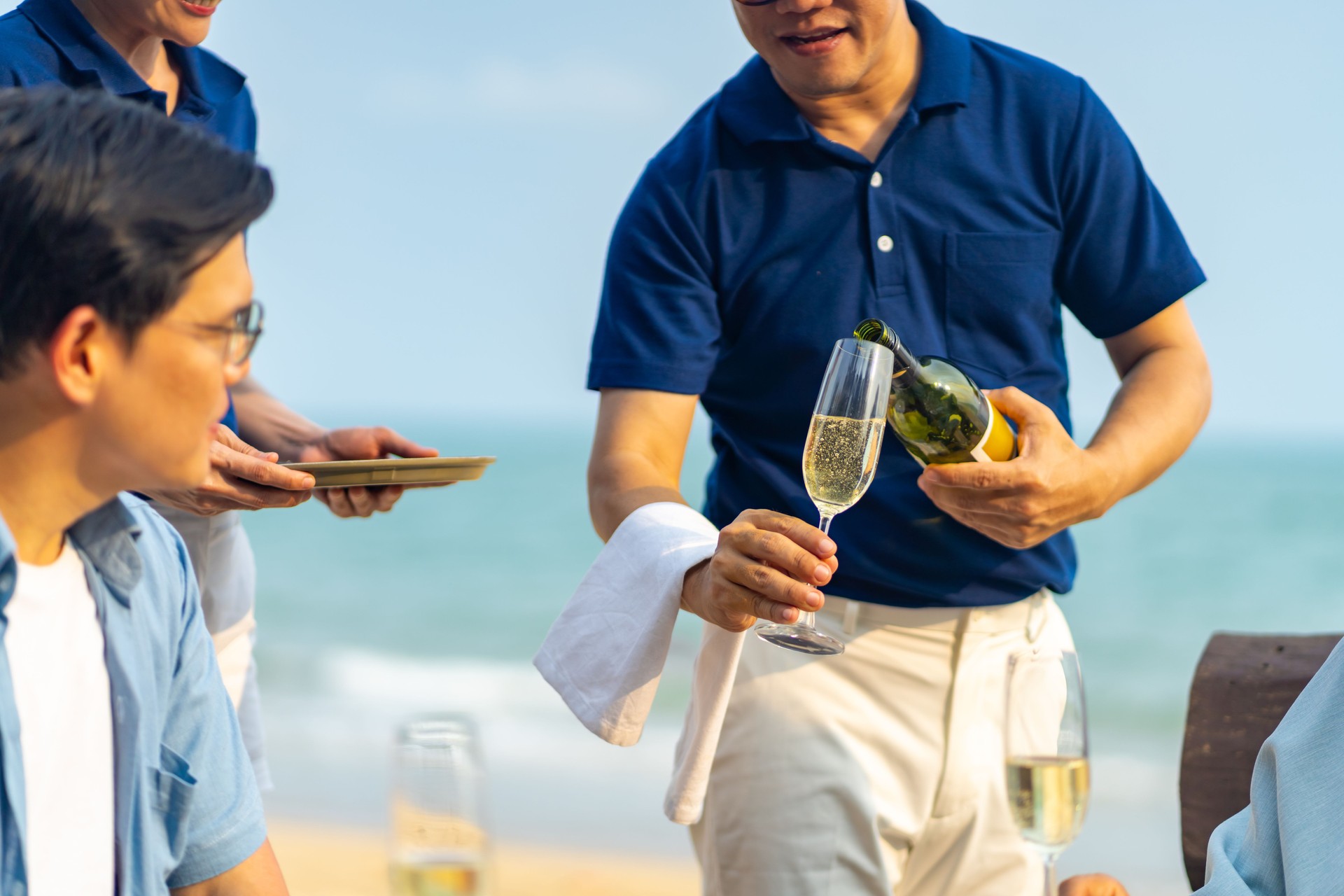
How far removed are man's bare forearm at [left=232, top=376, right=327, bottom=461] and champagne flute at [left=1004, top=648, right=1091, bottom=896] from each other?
6.33ft

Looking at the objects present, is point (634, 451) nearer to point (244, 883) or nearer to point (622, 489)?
point (622, 489)

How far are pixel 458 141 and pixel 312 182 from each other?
4.57m

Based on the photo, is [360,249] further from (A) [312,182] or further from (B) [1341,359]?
(B) [1341,359]

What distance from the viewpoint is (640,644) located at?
2287 millimetres

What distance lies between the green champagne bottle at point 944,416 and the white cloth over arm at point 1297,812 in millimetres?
683

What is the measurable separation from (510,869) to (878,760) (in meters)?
5.67

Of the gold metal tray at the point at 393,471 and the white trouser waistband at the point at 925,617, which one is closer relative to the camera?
the gold metal tray at the point at 393,471

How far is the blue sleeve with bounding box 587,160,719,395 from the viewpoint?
2.62m

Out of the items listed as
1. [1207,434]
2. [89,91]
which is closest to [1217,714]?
[89,91]

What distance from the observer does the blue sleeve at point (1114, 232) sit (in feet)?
8.84

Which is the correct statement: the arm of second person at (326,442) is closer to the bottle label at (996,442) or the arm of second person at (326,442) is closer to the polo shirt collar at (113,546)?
the polo shirt collar at (113,546)

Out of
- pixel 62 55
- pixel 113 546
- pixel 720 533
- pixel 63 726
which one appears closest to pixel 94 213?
pixel 113 546

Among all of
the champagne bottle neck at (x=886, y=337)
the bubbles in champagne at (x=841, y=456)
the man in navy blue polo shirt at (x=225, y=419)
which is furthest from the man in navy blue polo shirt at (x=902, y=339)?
the man in navy blue polo shirt at (x=225, y=419)

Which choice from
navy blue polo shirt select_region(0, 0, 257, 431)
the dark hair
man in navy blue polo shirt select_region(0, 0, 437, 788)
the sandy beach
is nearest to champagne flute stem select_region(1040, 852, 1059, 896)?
the dark hair
